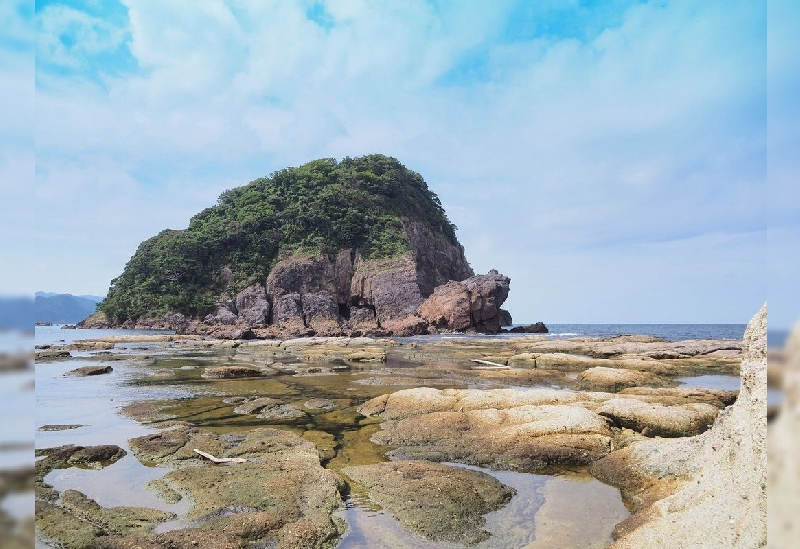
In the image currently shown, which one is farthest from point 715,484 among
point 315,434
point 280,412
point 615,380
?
point 615,380

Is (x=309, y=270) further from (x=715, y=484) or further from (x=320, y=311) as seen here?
(x=715, y=484)

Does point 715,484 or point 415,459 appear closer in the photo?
point 715,484

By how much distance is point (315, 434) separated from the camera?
37.1ft

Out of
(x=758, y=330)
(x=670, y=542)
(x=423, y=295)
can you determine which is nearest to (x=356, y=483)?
(x=670, y=542)

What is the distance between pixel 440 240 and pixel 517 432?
81.6 meters

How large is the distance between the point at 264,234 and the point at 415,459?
3055 inches

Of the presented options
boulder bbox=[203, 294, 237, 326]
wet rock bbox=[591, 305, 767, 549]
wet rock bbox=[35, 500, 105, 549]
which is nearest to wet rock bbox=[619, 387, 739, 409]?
wet rock bbox=[591, 305, 767, 549]

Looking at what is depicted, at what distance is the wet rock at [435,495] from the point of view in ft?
21.4

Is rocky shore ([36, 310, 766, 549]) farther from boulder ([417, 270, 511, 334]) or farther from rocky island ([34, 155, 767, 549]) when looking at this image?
boulder ([417, 270, 511, 334])

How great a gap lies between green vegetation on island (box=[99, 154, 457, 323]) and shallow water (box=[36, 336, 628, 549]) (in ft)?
178

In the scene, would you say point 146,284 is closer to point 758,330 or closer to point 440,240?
point 440,240

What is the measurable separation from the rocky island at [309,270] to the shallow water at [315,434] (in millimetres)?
41838

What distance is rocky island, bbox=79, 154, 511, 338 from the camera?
68.0 meters

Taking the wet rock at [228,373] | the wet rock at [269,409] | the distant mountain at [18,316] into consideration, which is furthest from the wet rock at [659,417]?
the wet rock at [228,373]
